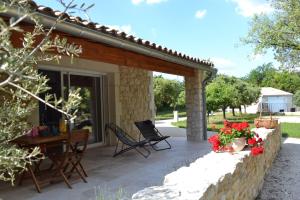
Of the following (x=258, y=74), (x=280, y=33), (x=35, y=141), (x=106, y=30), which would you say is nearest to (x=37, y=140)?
(x=35, y=141)

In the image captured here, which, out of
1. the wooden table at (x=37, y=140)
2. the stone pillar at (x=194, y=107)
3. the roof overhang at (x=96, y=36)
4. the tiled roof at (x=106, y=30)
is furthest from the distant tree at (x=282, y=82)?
the wooden table at (x=37, y=140)

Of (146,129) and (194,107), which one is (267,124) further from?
(146,129)

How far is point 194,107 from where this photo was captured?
10.9 meters

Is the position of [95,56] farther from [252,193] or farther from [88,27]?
[252,193]

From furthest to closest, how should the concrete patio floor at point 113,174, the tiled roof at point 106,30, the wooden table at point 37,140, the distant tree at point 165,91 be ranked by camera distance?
1. the distant tree at point 165,91
2. the wooden table at point 37,140
3. the concrete patio floor at point 113,174
4. the tiled roof at point 106,30

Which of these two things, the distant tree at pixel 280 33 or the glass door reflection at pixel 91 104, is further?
the distant tree at pixel 280 33

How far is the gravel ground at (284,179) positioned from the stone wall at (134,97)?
168 inches

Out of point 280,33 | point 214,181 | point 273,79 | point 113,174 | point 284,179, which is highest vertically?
point 273,79

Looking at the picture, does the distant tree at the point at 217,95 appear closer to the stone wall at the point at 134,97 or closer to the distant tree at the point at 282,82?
the stone wall at the point at 134,97

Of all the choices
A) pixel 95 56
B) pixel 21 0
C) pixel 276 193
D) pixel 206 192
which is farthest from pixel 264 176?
pixel 21 0

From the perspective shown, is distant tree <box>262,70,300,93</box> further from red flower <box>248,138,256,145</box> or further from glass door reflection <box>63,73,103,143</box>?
red flower <box>248,138,256,145</box>

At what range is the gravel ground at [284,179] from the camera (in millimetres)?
6043

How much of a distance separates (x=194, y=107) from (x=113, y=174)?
5130mm

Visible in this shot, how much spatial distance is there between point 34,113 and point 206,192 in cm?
529
